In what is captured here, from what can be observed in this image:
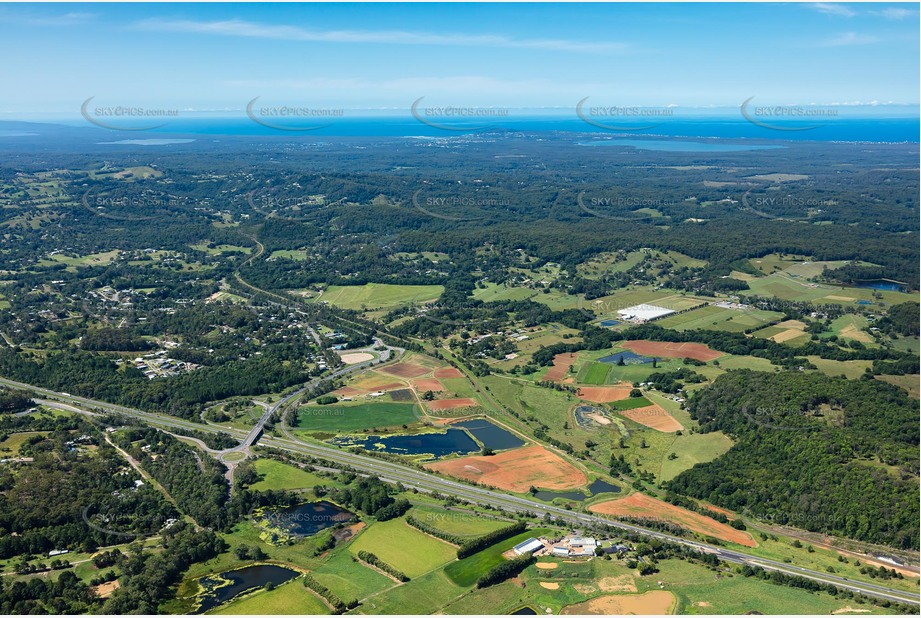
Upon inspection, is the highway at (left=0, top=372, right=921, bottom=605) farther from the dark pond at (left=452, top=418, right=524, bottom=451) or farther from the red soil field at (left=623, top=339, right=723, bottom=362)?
the red soil field at (left=623, top=339, right=723, bottom=362)

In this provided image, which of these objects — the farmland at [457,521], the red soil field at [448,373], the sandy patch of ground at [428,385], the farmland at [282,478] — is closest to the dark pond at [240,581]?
the farmland at [457,521]

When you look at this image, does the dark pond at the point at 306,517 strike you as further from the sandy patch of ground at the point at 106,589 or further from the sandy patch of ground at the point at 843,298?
the sandy patch of ground at the point at 843,298

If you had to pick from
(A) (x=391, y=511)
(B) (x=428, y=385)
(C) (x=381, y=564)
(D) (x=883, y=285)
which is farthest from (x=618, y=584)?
(D) (x=883, y=285)

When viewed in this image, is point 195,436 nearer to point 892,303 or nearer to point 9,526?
point 9,526

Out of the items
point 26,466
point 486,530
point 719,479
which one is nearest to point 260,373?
point 26,466

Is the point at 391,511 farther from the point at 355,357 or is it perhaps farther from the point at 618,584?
the point at 355,357

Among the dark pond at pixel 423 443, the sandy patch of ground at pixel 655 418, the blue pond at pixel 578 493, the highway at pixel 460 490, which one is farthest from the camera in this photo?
the sandy patch of ground at pixel 655 418
